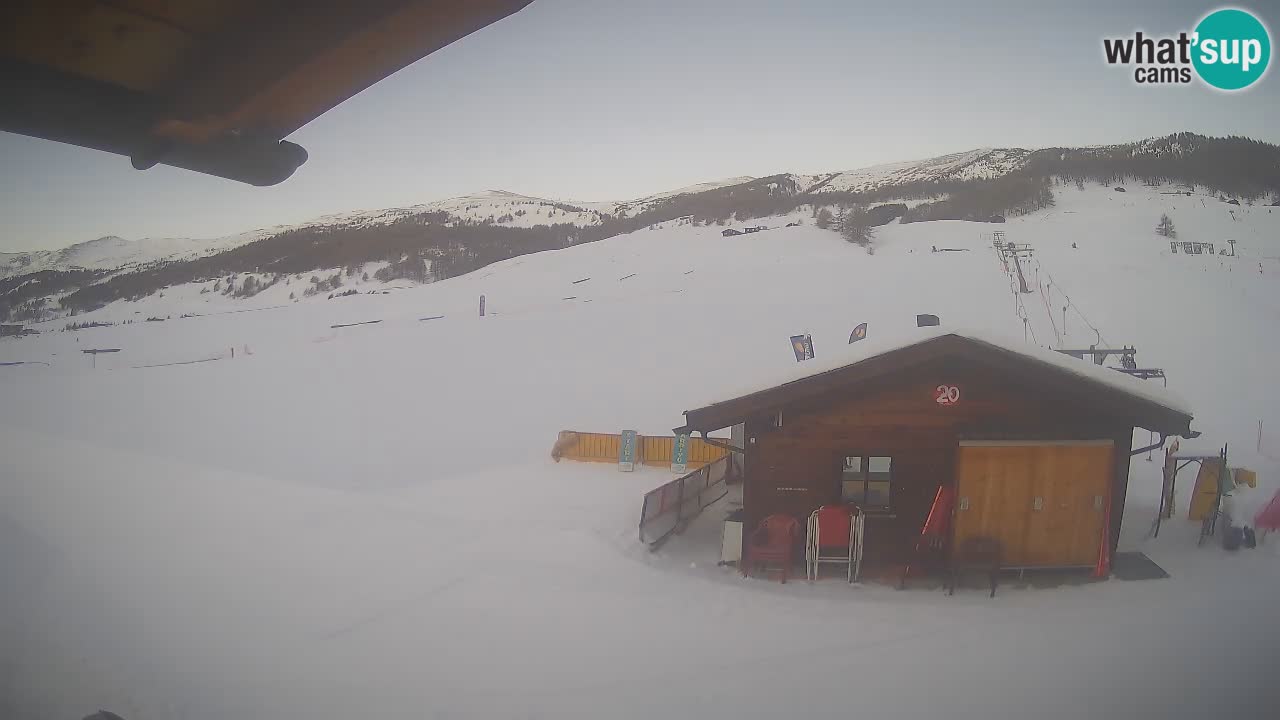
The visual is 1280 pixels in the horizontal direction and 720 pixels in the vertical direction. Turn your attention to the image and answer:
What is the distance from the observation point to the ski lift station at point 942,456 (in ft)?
31.9

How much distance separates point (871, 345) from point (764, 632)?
473 centimetres

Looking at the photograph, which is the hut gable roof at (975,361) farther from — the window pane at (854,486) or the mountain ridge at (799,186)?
the mountain ridge at (799,186)

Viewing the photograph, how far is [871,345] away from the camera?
10742 mm

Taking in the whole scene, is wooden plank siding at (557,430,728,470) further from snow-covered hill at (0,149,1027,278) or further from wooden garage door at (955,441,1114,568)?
snow-covered hill at (0,149,1027,278)

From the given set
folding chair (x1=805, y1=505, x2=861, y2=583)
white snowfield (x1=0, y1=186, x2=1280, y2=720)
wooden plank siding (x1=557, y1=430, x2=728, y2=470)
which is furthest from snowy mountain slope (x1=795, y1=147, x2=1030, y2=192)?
folding chair (x1=805, y1=505, x2=861, y2=583)

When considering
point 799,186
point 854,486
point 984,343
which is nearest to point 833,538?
point 854,486

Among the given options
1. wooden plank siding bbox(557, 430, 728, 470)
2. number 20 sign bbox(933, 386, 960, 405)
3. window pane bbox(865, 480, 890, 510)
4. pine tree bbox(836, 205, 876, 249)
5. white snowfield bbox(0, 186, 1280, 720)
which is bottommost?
wooden plank siding bbox(557, 430, 728, 470)

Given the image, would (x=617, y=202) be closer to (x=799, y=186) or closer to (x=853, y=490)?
(x=799, y=186)

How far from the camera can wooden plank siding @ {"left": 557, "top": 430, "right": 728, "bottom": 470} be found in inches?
687

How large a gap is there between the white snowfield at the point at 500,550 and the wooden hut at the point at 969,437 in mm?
765

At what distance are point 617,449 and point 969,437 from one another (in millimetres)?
9491

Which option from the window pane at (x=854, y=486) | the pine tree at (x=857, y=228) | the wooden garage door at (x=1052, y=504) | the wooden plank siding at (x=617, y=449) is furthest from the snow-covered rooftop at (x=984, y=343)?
the pine tree at (x=857, y=228)

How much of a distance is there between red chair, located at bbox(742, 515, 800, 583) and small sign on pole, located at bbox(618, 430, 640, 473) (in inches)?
272

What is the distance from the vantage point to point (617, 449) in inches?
699
